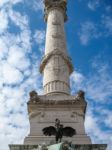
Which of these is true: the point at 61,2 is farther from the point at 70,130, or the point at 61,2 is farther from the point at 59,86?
the point at 70,130

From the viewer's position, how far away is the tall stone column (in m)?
35.4

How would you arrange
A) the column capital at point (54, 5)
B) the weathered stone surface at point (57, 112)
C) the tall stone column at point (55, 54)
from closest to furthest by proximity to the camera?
1. the weathered stone surface at point (57, 112)
2. the tall stone column at point (55, 54)
3. the column capital at point (54, 5)

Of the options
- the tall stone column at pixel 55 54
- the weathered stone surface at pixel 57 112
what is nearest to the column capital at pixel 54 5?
the tall stone column at pixel 55 54

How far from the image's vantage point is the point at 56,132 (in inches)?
1125

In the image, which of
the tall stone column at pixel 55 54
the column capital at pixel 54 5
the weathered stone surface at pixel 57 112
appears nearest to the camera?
the weathered stone surface at pixel 57 112

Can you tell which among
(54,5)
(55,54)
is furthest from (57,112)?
(54,5)

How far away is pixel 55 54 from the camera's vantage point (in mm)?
37156

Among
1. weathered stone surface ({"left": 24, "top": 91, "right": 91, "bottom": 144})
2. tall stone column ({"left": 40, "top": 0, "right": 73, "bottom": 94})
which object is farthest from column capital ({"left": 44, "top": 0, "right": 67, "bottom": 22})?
weathered stone surface ({"left": 24, "top": 91, "right": 91, "bottom": 144})

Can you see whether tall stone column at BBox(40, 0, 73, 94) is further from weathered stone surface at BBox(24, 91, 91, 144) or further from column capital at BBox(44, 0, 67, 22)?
weathered stone surface at BBox(24, 91, 91, 144)

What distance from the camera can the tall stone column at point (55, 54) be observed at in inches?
1395

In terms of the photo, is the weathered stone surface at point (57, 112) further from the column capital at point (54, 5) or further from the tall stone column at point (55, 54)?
the column capital at point (54, 5)

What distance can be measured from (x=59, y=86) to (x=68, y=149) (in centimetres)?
1113

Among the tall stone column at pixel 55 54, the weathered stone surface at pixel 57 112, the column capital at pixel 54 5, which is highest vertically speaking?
the column capital at pixel 54 5

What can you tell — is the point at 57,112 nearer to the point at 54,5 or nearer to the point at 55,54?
the point at 55,54
